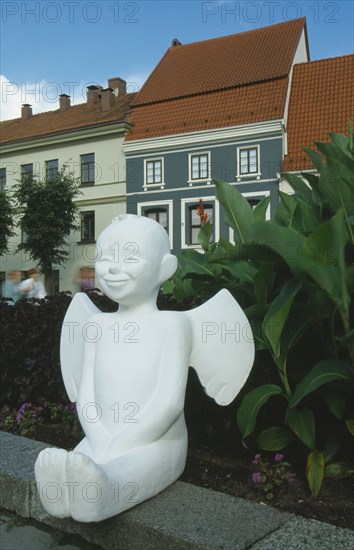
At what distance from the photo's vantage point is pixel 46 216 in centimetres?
2125

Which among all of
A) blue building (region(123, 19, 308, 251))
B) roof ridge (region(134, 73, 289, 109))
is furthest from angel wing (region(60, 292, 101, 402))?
roof ridge (region(134, 73, 289, 109))

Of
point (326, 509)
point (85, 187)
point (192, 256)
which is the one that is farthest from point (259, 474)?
point (85, 187)

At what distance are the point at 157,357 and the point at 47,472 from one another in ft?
2.24

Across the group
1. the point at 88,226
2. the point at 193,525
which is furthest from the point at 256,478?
the point at 88,226

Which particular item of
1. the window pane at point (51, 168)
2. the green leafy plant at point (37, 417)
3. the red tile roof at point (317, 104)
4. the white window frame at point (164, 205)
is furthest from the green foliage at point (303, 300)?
the window pane at point (51, 168)

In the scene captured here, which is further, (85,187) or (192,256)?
(85,187)

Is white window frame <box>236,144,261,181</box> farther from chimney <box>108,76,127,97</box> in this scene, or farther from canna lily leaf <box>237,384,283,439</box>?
canna lily leaf <box>237,384,283,439</box>

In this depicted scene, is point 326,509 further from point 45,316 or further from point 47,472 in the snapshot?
point 45,316

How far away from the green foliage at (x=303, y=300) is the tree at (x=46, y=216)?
1876 cm

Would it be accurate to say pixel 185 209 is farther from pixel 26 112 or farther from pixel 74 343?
pixel 74 343

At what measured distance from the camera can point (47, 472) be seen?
2.01 meters

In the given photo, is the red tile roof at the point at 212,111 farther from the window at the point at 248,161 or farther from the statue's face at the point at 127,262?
the statue's face at the point at 127,262

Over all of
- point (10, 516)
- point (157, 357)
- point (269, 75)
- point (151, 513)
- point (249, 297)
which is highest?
point (269, 75)

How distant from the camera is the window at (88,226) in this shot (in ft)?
78.6
